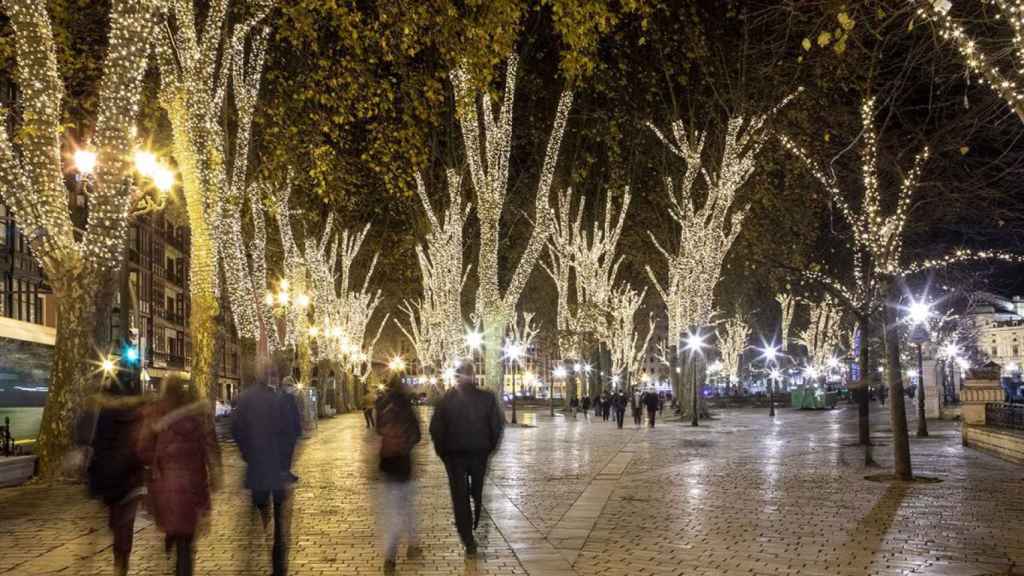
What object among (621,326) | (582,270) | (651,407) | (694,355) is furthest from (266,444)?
(621,326)

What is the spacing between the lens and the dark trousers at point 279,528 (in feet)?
26.2

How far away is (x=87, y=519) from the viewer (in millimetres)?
12375

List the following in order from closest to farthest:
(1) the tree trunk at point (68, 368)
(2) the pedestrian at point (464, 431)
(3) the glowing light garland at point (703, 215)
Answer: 1. (2) the pedestrian at point (464, 431)
2. (1) the tree trunk at point (68, 368)
3. (3) the glowing light garland at point (703, 215)

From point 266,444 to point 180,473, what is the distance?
3.75ft

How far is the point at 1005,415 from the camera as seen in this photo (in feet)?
69.5

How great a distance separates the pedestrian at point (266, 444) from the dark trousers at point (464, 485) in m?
1.61

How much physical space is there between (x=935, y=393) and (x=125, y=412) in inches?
1379

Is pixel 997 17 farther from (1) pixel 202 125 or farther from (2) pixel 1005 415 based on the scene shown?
(1) pixel 202 125

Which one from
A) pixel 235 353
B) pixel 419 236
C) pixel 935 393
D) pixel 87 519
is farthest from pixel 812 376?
pixel 235 353

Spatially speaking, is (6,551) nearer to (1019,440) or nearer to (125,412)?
(125,412)

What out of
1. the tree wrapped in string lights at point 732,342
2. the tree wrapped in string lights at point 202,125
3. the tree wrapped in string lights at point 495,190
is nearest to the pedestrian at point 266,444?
the tree wrapped in string lights at point 202,125

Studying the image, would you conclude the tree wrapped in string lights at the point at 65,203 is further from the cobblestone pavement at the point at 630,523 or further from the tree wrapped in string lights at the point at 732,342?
the tree wrapped in string lights at the point at 732,342

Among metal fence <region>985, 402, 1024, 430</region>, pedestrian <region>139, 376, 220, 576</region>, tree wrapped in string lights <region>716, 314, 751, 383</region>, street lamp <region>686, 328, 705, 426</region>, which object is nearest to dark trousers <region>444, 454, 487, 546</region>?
pedestrian <region>139, 376, 220, 576</region>

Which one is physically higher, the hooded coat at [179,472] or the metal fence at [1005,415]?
the hooded coat at [179,472]
